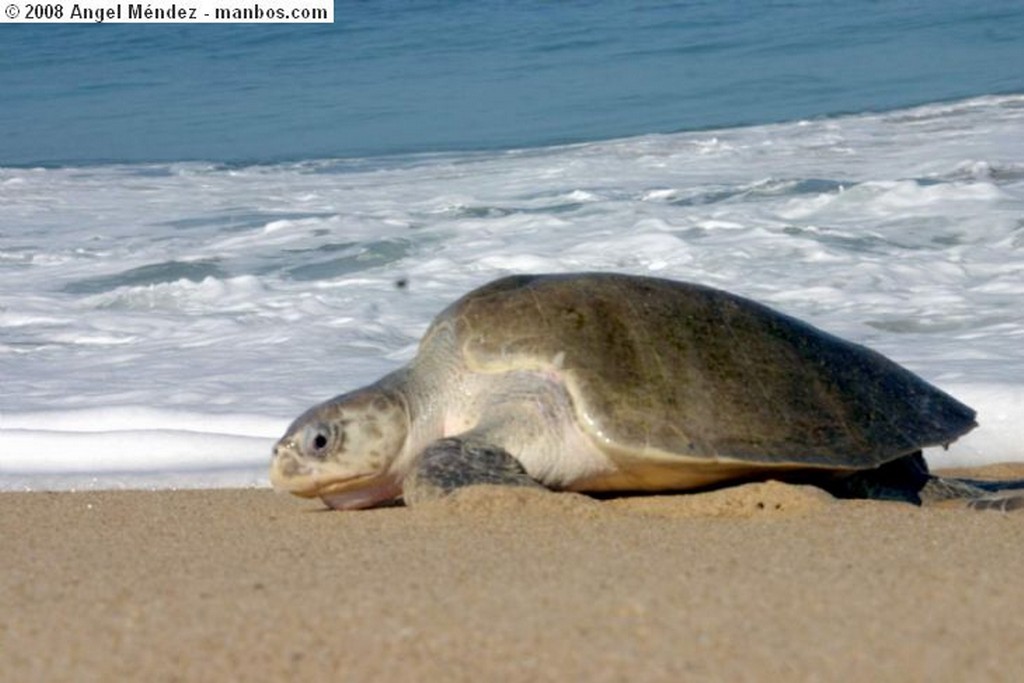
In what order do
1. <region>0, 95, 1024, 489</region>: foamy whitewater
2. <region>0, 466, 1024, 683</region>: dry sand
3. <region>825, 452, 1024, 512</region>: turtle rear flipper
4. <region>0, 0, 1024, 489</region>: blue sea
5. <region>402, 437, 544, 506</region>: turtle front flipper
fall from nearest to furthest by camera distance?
<region>0, 466, 1024, 683</region>: dry sand, <region>402, 437, 544, 506</region>: turtle front flipper, <region>825, 452, 1024, 512</region>: turtle rear flipper, <region>0, 95, 1024, 489</region>: foamy whitewater, <region>0, 0, 1024, 489</region>: blue sea

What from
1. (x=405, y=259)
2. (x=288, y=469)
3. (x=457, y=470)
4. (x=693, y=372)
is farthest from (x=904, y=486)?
(x=405, y=259)

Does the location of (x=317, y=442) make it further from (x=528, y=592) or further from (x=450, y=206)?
(x=450, y=206)

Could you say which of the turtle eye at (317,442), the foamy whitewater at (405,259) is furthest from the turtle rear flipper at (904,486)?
the turtle eye at (317,442)

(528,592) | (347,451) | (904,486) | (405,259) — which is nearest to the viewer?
(528,592)

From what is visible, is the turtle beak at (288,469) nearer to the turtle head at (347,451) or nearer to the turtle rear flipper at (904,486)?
the turtle head at (347,451)

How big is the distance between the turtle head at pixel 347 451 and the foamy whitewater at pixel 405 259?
0.65 metres

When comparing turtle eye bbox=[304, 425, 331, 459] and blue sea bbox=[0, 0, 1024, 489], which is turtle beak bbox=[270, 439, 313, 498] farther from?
blue sea bbox=[0, 0, 1024, 489]

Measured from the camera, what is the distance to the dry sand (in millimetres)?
2400

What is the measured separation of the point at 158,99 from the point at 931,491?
16686mm

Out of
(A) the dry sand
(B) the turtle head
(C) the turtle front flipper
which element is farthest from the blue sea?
(A) the dry sand

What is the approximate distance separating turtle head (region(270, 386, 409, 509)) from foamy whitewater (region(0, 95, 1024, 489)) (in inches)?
25.7

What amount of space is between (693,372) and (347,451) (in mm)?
822

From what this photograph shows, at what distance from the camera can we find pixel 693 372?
388 centimetres

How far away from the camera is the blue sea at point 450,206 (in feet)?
18.4
